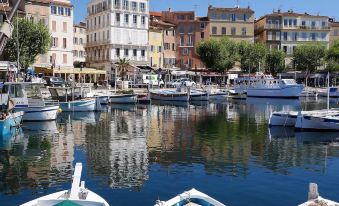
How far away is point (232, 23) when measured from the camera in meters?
118

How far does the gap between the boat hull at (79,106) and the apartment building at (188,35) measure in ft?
197

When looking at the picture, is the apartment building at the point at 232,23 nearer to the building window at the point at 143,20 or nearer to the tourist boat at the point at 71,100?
the building window at the point at 143,20

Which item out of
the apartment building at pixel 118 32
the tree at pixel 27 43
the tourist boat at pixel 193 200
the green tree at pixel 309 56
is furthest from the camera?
the green tree at pixel 309 56

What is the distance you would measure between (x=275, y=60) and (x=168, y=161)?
87994 mm

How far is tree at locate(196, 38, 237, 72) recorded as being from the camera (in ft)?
327

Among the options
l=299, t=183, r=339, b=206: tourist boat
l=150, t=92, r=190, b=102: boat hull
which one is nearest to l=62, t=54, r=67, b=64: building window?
l=150, t=92, r=190, b=102: boat hull

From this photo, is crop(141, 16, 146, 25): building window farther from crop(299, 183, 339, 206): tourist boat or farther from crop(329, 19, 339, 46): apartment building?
crop(299, 183, 339, 206): tourist boat

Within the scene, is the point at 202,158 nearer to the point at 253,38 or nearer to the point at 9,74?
the point at 9,74

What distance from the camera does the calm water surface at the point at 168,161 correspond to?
68.5 feet

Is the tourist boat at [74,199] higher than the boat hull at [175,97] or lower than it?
lower

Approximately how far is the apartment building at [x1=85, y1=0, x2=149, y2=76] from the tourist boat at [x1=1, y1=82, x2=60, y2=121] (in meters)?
51.9

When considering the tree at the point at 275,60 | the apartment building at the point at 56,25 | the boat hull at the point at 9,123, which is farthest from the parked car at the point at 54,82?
the tree at the point at 275,60

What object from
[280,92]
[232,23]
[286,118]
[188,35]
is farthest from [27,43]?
[232,23]

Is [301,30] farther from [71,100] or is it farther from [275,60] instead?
[71,100]
